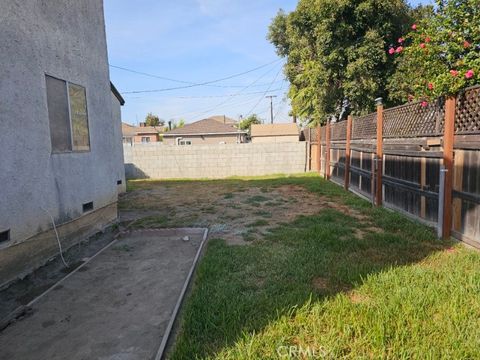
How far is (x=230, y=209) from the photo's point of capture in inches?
305

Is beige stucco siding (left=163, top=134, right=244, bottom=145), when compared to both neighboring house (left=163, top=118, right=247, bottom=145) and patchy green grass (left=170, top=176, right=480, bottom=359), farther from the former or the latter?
patchy green grass (left=170, top=176, right=480, bottom=359)

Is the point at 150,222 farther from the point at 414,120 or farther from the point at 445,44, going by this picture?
the point at 445,44

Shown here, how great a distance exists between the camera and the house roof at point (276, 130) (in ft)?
92.5

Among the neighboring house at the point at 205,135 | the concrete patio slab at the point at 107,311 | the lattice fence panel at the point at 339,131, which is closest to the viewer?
the concrete patio slab at the point at 107,311

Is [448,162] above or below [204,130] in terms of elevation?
below

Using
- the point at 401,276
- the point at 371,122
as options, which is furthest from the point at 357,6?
the point at 401,276

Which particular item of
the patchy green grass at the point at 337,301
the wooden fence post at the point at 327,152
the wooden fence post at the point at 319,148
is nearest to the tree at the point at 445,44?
the patchy green grass at the point at 337,301

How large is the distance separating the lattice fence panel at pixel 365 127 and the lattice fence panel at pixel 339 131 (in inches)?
42.1

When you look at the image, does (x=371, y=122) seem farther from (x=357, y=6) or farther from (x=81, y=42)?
(x=357, y=6)

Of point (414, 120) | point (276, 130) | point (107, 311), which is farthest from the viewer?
point (276, 130)

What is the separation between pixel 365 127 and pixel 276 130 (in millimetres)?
20876

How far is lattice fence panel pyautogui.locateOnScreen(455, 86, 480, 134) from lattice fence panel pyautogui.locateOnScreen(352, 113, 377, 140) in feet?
10.2

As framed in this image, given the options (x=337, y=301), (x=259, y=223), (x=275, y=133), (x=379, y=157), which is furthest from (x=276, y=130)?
(x=337, y=301)

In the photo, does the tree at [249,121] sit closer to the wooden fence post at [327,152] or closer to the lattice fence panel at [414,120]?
the wooden fence post at [327,152]
